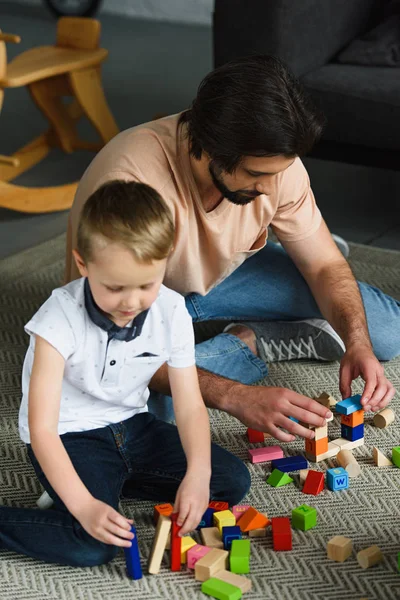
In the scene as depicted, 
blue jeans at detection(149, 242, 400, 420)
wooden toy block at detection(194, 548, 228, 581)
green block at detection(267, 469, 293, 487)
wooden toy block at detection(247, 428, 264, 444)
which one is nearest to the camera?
wooden toy block at detection(194, 548, 228, 581)

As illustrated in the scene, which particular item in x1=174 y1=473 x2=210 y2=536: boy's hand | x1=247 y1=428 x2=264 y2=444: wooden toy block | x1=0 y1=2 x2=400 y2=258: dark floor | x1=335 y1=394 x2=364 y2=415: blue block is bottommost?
x1=0 y1=2 x2=400 y2=258: dark floor

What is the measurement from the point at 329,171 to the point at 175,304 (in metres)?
1.77

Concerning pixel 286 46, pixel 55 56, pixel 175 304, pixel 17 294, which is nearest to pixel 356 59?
pixel 286 46

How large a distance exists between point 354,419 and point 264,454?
16cm

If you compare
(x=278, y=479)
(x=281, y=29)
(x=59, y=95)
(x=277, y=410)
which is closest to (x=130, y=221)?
(x=277, y=410)

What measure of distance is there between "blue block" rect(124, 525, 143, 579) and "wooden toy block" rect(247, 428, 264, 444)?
0.38 m

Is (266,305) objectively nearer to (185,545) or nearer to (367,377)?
(367,377)

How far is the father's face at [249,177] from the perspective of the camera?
4.21 feet

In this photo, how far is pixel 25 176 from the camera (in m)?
2.80

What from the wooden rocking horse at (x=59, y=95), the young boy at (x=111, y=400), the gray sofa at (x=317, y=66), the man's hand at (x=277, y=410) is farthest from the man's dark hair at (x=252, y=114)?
the wooden rocking horse at (x=59, y=95)

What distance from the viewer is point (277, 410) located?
4.31ft

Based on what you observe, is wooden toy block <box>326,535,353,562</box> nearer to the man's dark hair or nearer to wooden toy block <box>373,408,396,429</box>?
wooden toy block <box>373,408,396,429</box>

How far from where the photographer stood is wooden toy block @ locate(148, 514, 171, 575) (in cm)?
114

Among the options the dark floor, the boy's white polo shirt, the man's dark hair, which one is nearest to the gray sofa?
the dark floor
